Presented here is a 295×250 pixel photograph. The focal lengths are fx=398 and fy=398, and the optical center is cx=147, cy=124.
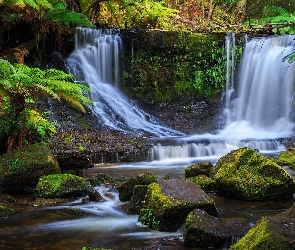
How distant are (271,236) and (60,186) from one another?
140 inches

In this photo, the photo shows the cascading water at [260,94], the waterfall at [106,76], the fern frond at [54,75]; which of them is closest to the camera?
the fern frond at [54,75]

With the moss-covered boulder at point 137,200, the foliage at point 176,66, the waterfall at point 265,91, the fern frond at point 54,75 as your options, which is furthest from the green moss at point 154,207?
the foliage at point 176,66

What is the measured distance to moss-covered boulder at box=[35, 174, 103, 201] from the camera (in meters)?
5.94

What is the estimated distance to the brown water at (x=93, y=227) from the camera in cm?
441

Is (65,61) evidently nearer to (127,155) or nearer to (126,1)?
(126,1)

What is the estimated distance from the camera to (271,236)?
3.38 metres

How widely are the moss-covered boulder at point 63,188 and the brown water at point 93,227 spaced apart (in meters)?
0.19

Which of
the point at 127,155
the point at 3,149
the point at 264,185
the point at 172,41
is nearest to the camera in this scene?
the point at 264,185

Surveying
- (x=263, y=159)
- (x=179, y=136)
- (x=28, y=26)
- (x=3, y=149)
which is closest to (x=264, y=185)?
(x=263, y=159)

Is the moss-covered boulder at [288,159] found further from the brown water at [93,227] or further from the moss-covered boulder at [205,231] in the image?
the moss-covered boulder at [205,231]

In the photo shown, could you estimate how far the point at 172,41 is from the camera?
13914 millimetres

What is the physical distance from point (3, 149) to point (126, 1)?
9.09m

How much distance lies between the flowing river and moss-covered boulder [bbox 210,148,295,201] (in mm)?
168

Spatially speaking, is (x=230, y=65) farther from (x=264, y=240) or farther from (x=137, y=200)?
(x=264, y=240)
